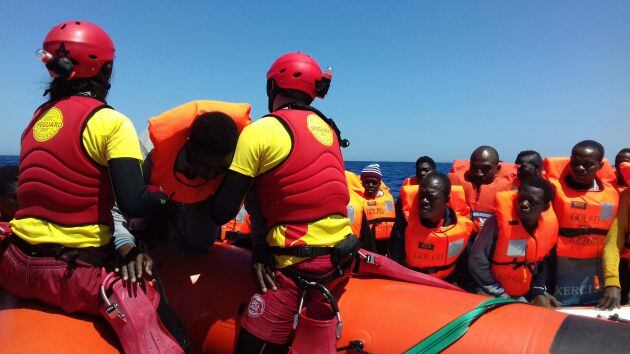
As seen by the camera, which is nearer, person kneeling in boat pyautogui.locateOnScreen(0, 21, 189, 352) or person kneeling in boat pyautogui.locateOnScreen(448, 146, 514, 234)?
person kneeling in boat pyautogui.locateOnScreen(0, 21, 189, 352)

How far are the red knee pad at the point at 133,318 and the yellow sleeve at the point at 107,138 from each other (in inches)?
23.9

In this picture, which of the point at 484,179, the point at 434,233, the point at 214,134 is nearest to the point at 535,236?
the point at 434,233

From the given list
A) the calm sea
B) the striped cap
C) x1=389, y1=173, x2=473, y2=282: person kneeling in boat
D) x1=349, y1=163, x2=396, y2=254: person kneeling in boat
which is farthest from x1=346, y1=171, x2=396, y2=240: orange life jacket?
the calm sea

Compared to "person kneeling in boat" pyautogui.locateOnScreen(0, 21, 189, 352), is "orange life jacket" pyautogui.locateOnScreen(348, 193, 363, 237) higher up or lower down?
lower down

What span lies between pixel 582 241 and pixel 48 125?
4.64 meters

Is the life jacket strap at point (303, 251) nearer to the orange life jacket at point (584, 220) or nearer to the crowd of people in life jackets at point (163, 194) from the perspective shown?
the crowd of people in life jackets at point (163, 194)

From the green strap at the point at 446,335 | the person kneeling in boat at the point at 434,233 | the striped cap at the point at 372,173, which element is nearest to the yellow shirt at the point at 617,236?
the person kneeling in boat at the point at 434,233

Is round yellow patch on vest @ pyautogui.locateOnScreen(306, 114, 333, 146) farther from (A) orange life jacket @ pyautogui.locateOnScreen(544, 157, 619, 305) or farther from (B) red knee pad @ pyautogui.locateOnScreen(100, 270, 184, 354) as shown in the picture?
(A) orange life jacket @ pyautogui.locateOnScreen(544, 157, 619, 305)

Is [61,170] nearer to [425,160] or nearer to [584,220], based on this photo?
[584,220]

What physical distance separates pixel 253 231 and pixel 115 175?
93 centimetres

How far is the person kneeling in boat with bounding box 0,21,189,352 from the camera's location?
205cm

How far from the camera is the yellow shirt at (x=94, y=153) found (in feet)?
6.70

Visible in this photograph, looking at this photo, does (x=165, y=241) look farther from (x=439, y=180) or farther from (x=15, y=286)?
(x=439, y=180)

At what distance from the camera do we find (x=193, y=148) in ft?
8.05
